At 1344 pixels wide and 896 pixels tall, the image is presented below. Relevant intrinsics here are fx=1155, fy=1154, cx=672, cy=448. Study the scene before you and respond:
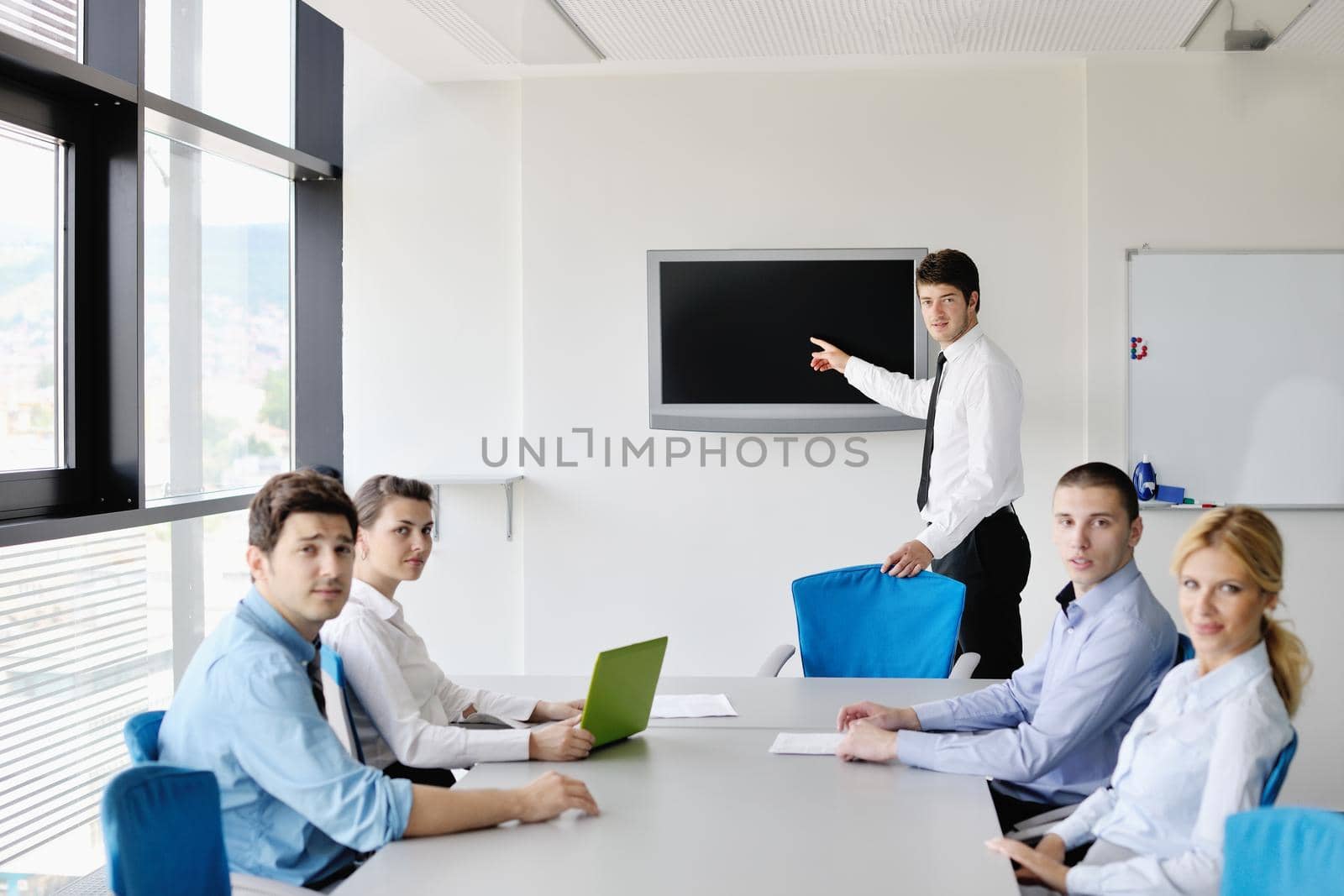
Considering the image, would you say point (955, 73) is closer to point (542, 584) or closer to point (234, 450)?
point (542, 584)

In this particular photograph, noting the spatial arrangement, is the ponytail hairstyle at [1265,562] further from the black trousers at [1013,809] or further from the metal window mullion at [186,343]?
the metal window mullion at [186,343]

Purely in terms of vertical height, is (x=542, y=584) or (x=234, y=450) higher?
(x=234, y=450)

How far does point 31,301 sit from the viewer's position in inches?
142

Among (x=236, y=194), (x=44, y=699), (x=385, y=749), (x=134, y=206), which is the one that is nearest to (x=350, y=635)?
(x=385, y=749)

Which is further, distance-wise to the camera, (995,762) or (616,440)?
(616,440)

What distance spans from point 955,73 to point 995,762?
347 centimetres

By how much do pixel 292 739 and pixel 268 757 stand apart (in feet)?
0.18

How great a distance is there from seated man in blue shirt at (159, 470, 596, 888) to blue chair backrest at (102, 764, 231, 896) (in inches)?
7.2

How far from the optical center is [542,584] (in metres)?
5.09

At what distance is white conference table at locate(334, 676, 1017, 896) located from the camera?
5.76 feet

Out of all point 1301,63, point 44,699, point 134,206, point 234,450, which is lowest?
point 44,699

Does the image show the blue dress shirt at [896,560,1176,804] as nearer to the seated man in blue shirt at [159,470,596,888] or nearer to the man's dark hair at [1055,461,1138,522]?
the man's dark hair at [1055,461,1138,522]

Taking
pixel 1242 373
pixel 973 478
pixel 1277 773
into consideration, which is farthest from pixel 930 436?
pixel 1277 773

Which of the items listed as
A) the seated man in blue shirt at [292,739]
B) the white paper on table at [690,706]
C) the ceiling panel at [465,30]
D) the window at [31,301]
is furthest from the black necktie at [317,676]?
the ceiling panel at [465,30]
